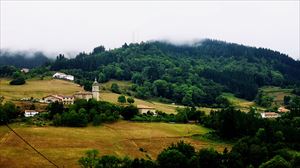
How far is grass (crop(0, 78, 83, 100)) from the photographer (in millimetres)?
142000

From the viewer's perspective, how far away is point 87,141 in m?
93.3

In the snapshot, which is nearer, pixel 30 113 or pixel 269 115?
pixel 30 113

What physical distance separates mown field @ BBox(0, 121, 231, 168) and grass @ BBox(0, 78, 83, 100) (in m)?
37.6

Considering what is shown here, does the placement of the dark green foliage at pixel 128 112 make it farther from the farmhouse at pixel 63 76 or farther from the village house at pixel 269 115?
the farmhouse at pixel 63 76

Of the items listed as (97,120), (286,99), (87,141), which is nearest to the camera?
(87,141)

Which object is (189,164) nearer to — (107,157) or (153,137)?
(107,157)

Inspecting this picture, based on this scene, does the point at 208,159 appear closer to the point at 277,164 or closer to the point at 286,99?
the point at 277,164

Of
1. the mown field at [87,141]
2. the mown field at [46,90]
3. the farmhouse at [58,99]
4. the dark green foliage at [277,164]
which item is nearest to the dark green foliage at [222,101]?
the mown field at [46,90]

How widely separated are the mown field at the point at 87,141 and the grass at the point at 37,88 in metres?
37.6

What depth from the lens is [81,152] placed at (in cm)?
8556

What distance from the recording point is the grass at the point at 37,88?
142m

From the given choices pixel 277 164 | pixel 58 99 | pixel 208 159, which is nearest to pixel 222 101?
pixel 58 99

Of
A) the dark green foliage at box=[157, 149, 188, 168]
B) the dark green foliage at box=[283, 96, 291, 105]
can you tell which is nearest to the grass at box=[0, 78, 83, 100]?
the dark green foliage at box=[157, 149, 188, 168]

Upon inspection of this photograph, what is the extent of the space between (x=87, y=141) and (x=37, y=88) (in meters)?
66.2
